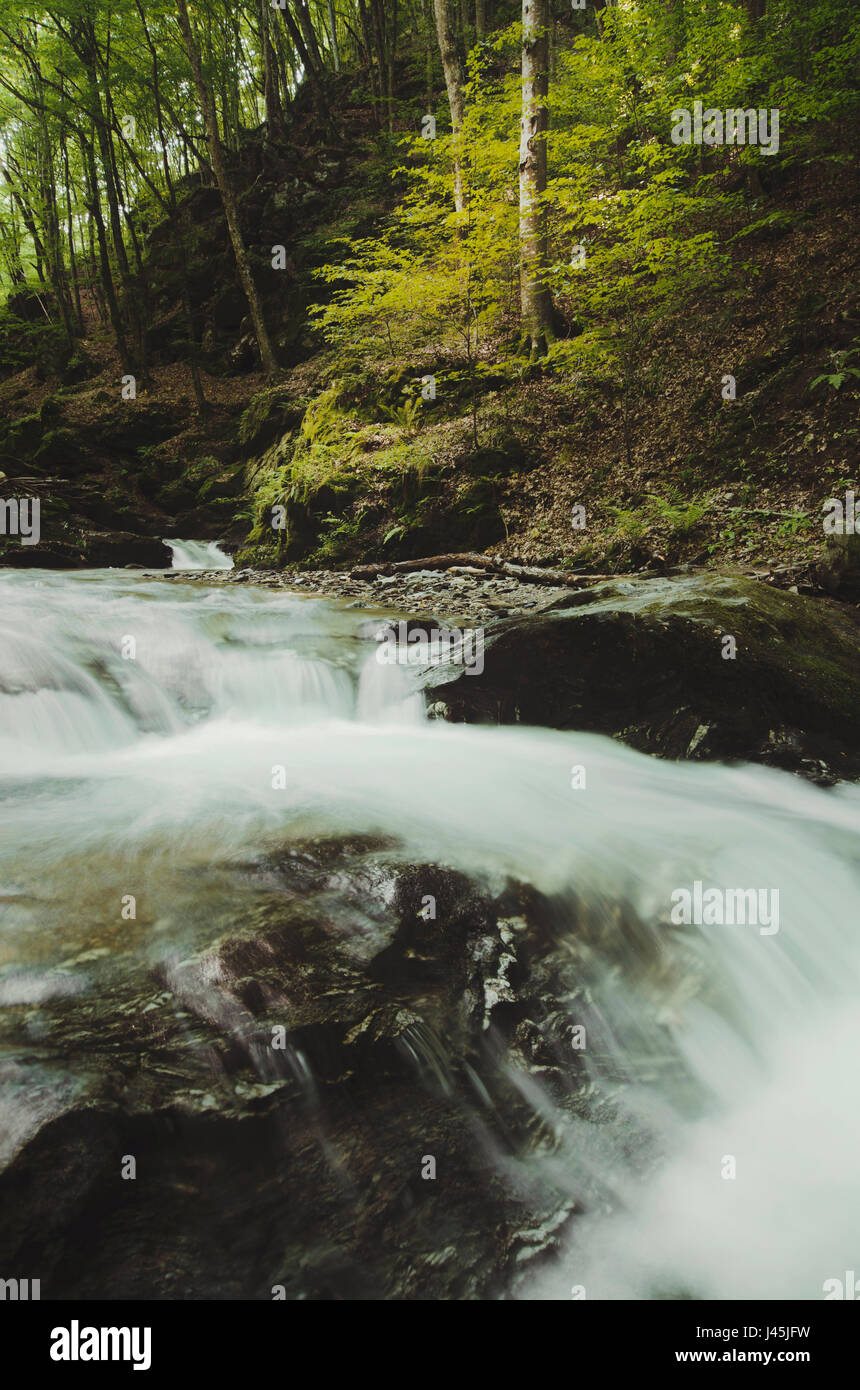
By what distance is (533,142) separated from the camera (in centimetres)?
1004

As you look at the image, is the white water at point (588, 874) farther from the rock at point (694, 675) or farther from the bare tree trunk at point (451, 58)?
the bare tree trunk at point (451, 58)

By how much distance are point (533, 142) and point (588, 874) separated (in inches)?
439

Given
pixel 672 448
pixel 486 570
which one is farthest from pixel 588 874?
pixel 672 448

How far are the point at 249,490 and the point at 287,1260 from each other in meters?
13.9

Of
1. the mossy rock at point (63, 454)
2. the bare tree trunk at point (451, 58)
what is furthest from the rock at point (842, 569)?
the mossy rock at point (63, 454)

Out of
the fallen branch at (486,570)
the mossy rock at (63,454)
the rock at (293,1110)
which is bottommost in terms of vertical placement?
the rock at (293,1110)

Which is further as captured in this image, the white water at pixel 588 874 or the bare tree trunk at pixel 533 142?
the bare tree trunk at pixel 533 142

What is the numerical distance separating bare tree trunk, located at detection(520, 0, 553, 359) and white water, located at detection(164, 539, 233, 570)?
6.74 metres

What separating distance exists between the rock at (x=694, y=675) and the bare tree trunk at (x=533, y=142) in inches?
266

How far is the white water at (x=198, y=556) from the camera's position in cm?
1221

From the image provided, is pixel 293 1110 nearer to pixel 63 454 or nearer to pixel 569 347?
pixel 569 347

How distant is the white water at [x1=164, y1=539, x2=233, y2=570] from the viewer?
12.2 meters

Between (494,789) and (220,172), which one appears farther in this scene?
(220,172)

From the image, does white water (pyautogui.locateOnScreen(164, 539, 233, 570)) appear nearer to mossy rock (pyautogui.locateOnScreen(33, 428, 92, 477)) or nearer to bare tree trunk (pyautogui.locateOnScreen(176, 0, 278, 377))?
mossy rock (pyautogui.locateOnScreen(33, 428, 92, 477))
